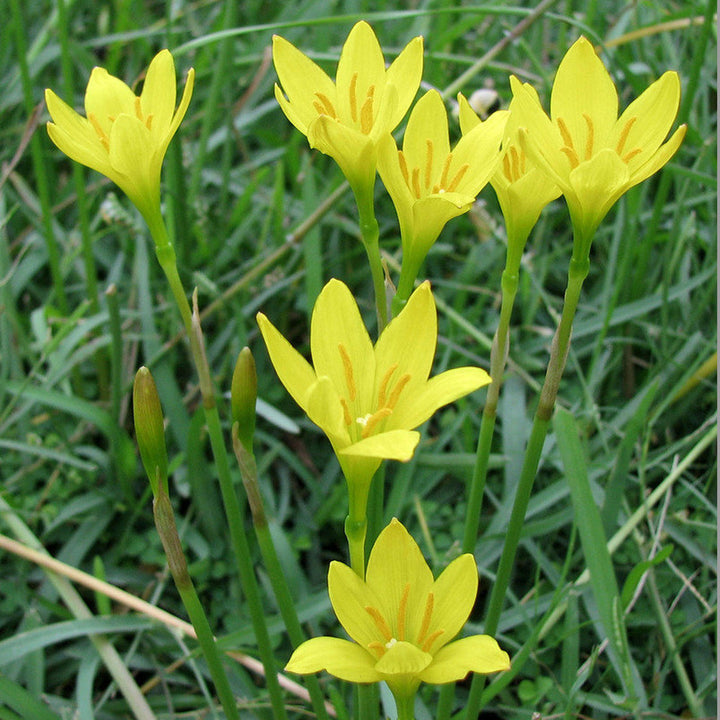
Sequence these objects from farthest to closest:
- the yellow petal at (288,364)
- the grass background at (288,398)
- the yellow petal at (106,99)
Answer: the grass background at (288,398) < the yellow petal at (106,99) < the yellow petal at (288,364)

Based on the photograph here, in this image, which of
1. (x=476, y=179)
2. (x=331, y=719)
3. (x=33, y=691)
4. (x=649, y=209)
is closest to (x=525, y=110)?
(x=476, y=179)

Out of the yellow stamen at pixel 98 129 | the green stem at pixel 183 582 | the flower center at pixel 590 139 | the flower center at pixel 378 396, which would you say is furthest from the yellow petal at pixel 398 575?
the yellow stamen at pixel 98 129

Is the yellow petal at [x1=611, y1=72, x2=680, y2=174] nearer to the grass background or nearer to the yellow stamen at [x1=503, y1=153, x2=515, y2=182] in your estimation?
the yellow stamen at [x1=503, y1=153, x2=515, y2=182]

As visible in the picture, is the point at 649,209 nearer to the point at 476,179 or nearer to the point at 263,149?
the point at 263,149

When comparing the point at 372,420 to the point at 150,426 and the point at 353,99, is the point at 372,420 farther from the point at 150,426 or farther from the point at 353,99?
the point at 353,99

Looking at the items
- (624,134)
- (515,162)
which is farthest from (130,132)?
(624,134)

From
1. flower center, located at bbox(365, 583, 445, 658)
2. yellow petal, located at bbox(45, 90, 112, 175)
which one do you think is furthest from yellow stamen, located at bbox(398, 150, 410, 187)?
flower center, located at bbox(365, 583, 445, 658)

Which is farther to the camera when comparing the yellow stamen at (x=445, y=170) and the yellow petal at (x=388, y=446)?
the yellow stamen at (x=445, y=170)

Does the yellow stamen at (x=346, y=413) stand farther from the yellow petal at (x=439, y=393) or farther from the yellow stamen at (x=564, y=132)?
the yellow stamen at (x=564, y=132)

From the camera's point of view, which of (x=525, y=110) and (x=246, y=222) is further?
(x=246, y=222)
